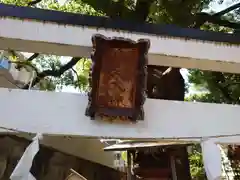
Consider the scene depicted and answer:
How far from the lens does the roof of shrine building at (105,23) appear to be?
3.43 meters

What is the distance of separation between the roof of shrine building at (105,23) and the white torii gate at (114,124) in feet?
0.04

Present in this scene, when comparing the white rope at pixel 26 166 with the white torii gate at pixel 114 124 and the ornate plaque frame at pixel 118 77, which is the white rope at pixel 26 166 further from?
the ornate plaque frame at pixel 118 77

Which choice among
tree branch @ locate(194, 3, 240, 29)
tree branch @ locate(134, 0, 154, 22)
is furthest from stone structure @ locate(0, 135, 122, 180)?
tree branch @ locate(194, 3, 240, 29)

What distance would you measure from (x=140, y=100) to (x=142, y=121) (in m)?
0.20

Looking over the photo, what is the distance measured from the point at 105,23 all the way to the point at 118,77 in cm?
59

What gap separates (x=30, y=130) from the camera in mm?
3129

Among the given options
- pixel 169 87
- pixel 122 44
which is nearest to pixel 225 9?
pixel 169 87

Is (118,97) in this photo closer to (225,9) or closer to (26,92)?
(26,92)

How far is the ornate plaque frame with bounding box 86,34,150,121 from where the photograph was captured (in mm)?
3225

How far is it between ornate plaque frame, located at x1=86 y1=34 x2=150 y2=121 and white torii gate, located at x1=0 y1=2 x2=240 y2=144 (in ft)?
0.47

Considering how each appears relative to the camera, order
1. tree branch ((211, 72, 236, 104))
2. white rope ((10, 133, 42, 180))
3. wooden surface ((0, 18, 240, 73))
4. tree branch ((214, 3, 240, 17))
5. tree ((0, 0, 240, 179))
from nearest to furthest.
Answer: white rope ((10, 133, 42, 180)) → wooden surface ((0, 18, 240, 73)) → tree ((0, 0, 240, 179)) → tree branch ((214, 3, 240, 17)) → tree branch ((211, 72, 236, 104))

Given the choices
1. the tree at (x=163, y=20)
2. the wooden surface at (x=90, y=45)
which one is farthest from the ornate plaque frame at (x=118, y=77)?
the tree at (x=163, y=20)

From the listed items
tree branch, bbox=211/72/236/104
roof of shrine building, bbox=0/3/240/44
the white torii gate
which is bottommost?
the white torii gate

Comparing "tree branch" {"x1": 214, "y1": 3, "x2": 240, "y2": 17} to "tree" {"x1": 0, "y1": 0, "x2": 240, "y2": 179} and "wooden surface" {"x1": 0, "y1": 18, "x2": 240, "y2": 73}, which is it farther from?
"wooden surface" {"x1": 0, "y1": 18, "x2": 240, "y2": 73}
